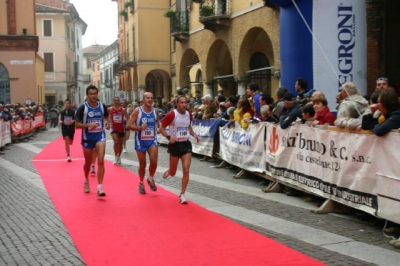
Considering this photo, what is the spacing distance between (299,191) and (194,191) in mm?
2041

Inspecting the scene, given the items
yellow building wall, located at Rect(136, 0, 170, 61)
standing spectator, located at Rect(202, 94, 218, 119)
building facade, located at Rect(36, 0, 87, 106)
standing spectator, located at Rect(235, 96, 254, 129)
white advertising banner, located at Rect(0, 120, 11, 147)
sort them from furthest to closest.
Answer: building facade, located at Rect(36, 0, 87, 106), yellow building wall, located at Rect(136, 0, 170, 61), white advertising banner, located at Rect(0, 120, 11, 147), standing spectator, located at Rect(202, 94, 218, 119), standing spectator, located at Rect(235, 96, 254, 129)

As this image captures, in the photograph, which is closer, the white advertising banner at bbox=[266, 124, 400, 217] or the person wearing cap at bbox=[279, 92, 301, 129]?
the white advertising banner at bbox=[266, 124, 400, 217]

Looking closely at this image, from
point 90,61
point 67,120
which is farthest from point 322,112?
point 90,61

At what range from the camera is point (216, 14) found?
80.1 ft

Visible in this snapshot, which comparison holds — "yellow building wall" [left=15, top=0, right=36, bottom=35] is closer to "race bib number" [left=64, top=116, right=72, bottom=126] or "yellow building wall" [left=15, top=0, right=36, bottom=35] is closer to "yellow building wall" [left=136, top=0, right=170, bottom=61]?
"yellow building wall" [left=136, top=0, right=170, bottom=61]

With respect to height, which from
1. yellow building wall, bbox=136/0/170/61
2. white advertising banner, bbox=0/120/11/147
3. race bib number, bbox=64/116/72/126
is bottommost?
white advertising banner, bbox=0/120/11/147

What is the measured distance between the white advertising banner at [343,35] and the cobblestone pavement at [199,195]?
3.51 meters

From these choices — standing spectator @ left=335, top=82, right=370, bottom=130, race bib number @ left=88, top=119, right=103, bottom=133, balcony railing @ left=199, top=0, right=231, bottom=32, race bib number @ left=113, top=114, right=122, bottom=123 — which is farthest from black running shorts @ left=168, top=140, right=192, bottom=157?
balcony railing @ left=199, top=0, right=231, bottom=32

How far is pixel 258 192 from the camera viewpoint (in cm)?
1102

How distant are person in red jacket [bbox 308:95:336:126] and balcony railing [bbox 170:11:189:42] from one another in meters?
20.8

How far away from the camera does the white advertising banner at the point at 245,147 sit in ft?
39.3

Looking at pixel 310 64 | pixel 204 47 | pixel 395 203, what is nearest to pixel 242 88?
pixel 204 47

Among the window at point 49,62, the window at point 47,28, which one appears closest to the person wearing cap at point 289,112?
the window at point 49,62

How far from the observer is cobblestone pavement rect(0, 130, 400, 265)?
646cm
